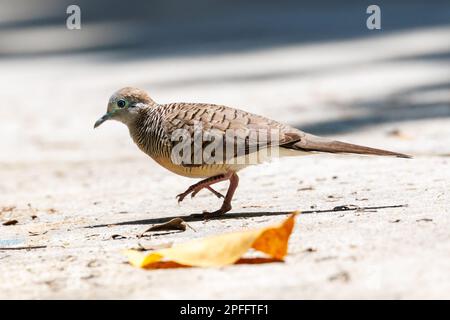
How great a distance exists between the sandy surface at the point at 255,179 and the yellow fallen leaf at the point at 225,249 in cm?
5

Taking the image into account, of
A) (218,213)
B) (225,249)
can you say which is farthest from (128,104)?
(225,249)

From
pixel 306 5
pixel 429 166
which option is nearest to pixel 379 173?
pixel 429 166

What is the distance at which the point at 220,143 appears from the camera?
624cm

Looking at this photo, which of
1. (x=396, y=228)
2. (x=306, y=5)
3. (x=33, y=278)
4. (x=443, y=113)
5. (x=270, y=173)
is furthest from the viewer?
(x=306, y=5)

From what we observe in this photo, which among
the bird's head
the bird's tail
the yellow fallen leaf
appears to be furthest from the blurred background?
the yellow fallen leaf

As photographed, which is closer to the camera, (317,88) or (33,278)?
(33,278)

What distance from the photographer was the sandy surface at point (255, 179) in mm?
4551

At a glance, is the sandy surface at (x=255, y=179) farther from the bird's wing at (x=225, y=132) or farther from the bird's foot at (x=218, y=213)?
the bird's wing at (x=225, y=132)

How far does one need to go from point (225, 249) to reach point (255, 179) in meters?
3.46

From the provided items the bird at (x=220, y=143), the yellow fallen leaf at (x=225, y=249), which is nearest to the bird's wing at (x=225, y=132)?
the bird at (x=220, y=143)
